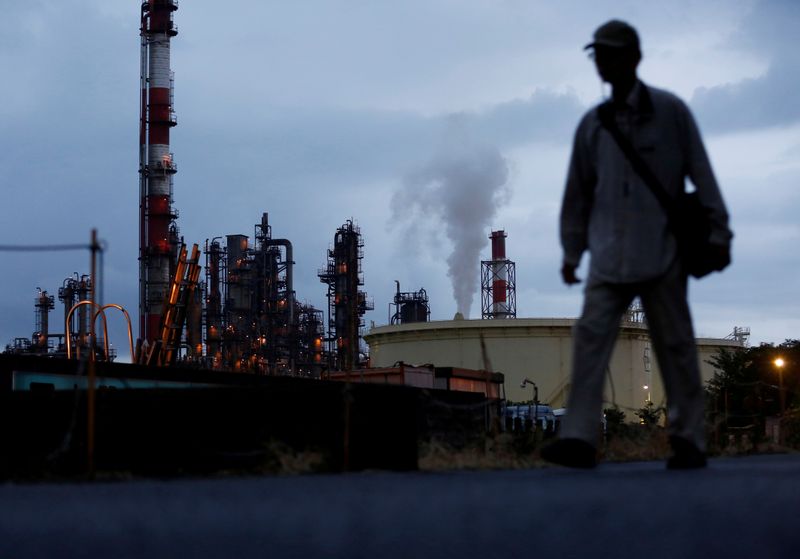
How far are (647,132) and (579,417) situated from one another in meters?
1.00

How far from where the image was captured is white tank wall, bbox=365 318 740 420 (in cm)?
5700

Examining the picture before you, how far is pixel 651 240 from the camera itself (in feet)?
15.4

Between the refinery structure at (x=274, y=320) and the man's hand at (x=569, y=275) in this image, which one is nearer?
the man's hand at (x=569, y=275)

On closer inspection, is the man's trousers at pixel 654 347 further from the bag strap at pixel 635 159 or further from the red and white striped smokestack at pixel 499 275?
the red and white striped smokestack at pixel 499 275

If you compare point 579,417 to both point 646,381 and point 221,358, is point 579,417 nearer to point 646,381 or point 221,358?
point 646,381

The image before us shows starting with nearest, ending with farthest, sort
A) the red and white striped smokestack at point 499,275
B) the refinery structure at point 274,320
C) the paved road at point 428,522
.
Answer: the paved road at point 428,522 → the refinery structure at point 274,320 → the red and white striped smokestack at point 499,275

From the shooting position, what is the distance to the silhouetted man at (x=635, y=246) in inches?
184

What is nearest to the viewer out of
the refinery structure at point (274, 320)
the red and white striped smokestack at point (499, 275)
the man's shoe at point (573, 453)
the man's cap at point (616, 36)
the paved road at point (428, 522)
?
the paved road at point (428, 522)

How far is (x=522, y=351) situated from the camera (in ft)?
189

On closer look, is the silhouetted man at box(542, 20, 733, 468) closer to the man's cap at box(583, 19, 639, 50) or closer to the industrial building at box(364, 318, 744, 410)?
the man's cap at box(583, 19, 639, 50)

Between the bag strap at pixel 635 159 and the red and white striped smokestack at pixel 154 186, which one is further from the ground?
the red and white striped smokestack at pixel 154 186

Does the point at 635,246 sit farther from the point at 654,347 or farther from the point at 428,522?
the point at 428,522

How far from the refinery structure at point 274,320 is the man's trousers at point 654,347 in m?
30.9

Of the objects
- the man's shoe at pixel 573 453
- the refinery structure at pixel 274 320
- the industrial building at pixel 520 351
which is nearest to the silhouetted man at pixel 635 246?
the man's shoe at pixel 573 453
